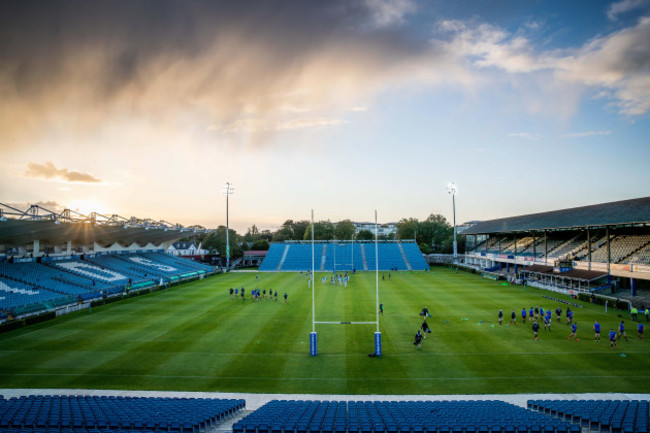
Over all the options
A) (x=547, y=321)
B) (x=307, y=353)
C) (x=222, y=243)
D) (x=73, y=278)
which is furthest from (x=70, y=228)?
(x=222, y=243)

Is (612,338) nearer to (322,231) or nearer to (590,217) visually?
(590,217)

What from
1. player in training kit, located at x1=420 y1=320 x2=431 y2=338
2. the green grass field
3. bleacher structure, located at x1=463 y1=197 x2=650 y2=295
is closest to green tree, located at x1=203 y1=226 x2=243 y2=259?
bleacher structure, located at x1=463 y1=197 x2=650 y2=295

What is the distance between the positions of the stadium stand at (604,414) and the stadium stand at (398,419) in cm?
60

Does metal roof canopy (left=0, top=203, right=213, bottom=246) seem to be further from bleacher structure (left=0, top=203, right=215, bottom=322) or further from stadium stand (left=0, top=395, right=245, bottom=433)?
stadium stand (left=0, top=395, right=245, bottom=433)

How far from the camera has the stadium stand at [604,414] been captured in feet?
30.5

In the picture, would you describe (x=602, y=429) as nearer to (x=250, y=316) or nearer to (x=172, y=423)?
(x=172, y=423)

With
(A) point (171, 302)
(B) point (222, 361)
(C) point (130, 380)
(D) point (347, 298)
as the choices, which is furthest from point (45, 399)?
(D) point (347, 298)

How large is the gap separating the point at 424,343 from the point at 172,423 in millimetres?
13575

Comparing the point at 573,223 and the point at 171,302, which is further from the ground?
the point at 573,223

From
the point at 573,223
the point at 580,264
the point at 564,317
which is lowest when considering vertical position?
the point at 564,317

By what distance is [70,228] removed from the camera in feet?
114

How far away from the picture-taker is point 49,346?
20.2 meters

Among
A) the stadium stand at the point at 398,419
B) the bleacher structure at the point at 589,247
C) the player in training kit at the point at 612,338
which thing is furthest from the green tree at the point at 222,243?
the stadium stand at the point at 398,419

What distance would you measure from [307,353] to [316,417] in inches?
324
